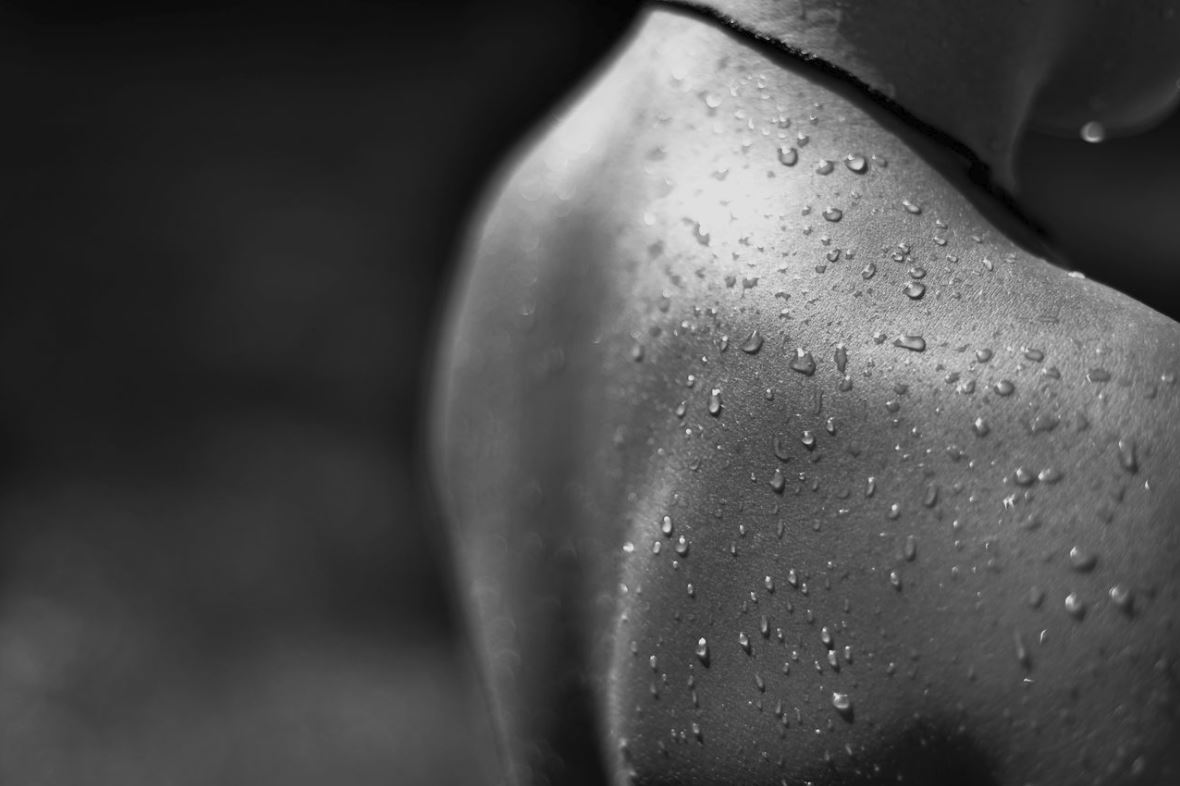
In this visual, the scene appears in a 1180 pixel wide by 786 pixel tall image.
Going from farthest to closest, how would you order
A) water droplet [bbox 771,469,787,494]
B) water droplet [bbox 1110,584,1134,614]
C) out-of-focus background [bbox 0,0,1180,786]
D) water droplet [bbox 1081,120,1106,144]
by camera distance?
out-of-focus background [bbox 0,0,1180,786], water droplet [bbox 1081,120,1106,144], water droplet [bbox 771,469,787,494], water droplet [bbox 1110,584,1134,614]

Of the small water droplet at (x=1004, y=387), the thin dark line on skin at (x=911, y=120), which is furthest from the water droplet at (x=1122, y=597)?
the thin dark line on skin at (x=911, y=120)

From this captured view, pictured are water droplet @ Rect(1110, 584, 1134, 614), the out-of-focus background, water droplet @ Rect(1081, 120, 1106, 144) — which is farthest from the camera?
the out-of-focus background

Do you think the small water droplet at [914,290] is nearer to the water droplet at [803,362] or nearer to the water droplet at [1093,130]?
the water droplet at [803,362]

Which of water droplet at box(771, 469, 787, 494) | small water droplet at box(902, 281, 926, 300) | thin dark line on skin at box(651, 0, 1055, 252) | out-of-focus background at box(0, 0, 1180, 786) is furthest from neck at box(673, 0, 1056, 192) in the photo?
out-of-focus background at box(0, 0, 1180, 786)

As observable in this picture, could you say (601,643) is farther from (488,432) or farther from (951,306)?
(951,306)

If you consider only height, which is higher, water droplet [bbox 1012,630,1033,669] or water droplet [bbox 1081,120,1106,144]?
water droplet [bbox 1081,120,1106,144]

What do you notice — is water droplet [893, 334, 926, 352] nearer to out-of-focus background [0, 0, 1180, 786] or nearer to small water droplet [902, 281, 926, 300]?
small water droplet [902, 281, 926, 300]

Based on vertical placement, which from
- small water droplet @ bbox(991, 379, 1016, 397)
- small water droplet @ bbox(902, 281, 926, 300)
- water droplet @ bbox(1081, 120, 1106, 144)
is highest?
water droplet @ bbox(1081, 120, 1106, 144)
